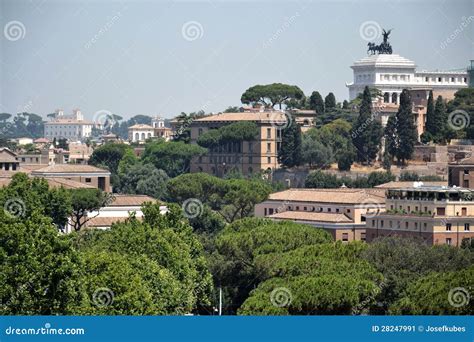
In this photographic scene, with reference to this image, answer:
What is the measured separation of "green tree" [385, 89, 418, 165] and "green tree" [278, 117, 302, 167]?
114 inches

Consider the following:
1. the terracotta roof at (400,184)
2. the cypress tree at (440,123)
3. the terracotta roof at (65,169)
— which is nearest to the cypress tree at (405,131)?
the cypress tree at (440,123)

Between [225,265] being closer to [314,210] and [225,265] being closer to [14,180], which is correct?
[14,180]

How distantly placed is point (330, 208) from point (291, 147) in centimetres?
1516

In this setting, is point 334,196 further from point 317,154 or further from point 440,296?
point 440,296

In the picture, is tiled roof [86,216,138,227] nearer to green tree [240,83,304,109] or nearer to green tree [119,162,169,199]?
green tree [119,162,169,199]

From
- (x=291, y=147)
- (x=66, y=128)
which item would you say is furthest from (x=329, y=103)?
(x=66, y=128)

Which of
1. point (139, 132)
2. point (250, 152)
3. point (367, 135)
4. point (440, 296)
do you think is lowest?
point (139, 132)

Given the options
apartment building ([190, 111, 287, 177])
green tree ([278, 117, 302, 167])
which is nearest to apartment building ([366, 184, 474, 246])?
green tree ([278, 117, 302, 167])

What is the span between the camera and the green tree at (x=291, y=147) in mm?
62825

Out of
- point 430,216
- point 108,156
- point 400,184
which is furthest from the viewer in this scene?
point 108,156

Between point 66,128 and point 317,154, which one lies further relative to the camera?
point 66,128

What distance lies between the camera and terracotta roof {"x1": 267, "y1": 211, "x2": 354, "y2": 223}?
46.9 m

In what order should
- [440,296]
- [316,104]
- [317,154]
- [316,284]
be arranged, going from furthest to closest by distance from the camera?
1. [316,104]
2. [317,154]
3. [316,284]
4. [440,296]

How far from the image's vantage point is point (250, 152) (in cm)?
6694
